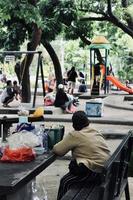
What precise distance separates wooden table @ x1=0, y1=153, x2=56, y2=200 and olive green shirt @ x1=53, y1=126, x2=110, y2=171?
0.36m

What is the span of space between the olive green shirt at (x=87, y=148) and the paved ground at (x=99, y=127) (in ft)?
4.22

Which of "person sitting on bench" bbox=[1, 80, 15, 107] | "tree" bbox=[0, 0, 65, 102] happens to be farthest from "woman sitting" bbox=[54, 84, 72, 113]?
"tree" bbox=[0, 0, 65, 102]

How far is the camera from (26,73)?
19.4 meters

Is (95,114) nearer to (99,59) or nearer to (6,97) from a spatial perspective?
(6,97)

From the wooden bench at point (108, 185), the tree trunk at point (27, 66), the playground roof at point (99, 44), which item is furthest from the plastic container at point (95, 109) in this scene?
the playground roof at point (99, 44)

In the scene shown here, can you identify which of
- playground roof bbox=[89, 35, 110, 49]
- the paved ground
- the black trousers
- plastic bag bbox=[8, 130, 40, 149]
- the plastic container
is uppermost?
playground roof bbox=[89, 35, 110, 49]

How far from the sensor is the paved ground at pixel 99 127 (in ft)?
22.5

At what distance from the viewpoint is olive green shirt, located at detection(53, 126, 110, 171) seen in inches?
197

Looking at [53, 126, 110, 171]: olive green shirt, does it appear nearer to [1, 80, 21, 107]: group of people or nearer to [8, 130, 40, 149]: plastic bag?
[8, 130, 40, 149]: plastic bag

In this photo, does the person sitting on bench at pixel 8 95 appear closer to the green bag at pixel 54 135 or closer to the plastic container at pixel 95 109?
the plastic container at pixel 95 109

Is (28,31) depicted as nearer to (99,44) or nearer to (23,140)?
(99,44)

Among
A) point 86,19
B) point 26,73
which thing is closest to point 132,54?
point 86,19

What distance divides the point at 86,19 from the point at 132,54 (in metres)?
16.8

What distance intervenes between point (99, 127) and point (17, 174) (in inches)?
347
